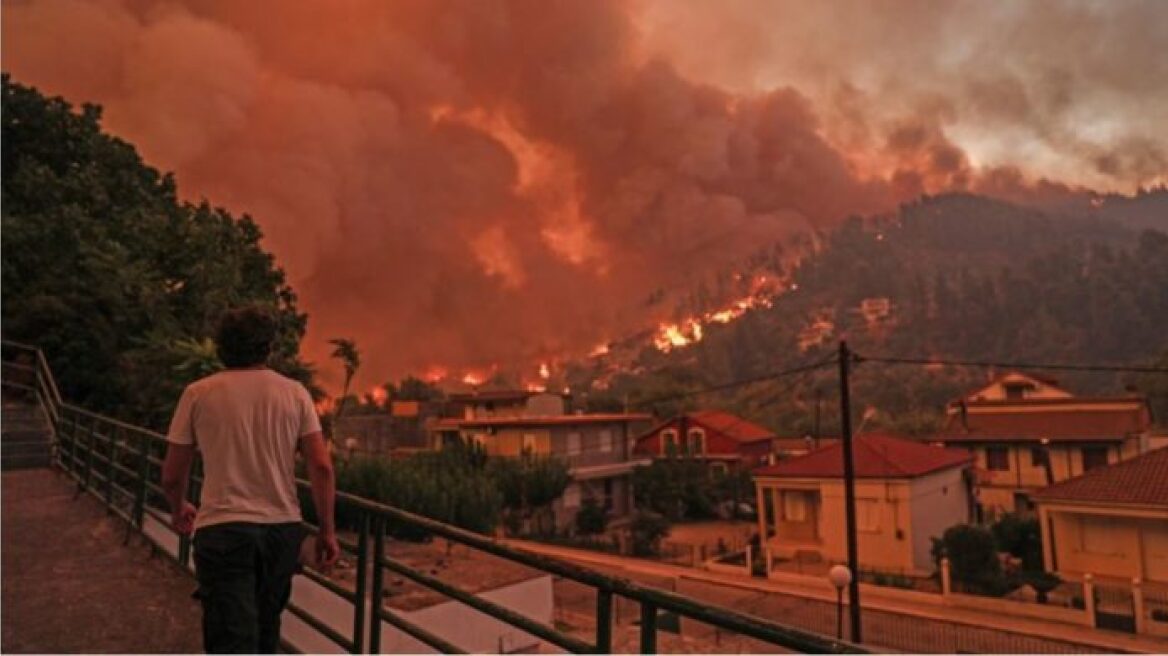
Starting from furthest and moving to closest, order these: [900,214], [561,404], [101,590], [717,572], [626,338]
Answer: [900,214]
[626,338]
[561,404]
[717,572]
[101,590]

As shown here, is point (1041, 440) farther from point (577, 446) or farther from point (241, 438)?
point (241, 438)

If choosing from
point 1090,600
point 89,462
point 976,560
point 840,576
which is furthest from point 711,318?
point 89,462

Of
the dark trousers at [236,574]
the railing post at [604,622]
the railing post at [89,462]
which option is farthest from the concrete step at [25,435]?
the railing post at [604,622]

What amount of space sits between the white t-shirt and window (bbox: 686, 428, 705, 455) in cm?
3446

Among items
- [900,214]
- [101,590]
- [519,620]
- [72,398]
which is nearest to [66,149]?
[72,398]

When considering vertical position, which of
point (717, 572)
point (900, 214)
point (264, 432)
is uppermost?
point (900, 214)

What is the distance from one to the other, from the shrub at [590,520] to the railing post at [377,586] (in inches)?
967

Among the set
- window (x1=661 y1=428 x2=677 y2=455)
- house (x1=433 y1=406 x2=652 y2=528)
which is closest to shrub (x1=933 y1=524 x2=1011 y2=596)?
house (x1=433 y1=406 x2=652 y2=528)

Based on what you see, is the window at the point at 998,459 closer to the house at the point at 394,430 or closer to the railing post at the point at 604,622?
the house at the point at 394,430

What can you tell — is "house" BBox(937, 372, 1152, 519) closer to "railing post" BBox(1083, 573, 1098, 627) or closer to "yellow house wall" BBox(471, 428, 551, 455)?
"railing post" BBox(1083, 573, 1098, 627)

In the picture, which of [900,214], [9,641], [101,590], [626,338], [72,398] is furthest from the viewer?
[900,214]

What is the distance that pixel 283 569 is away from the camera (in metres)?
2.29

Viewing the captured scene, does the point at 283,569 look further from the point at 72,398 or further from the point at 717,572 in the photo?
the point at 717,572

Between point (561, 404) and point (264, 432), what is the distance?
30480 millimetres
